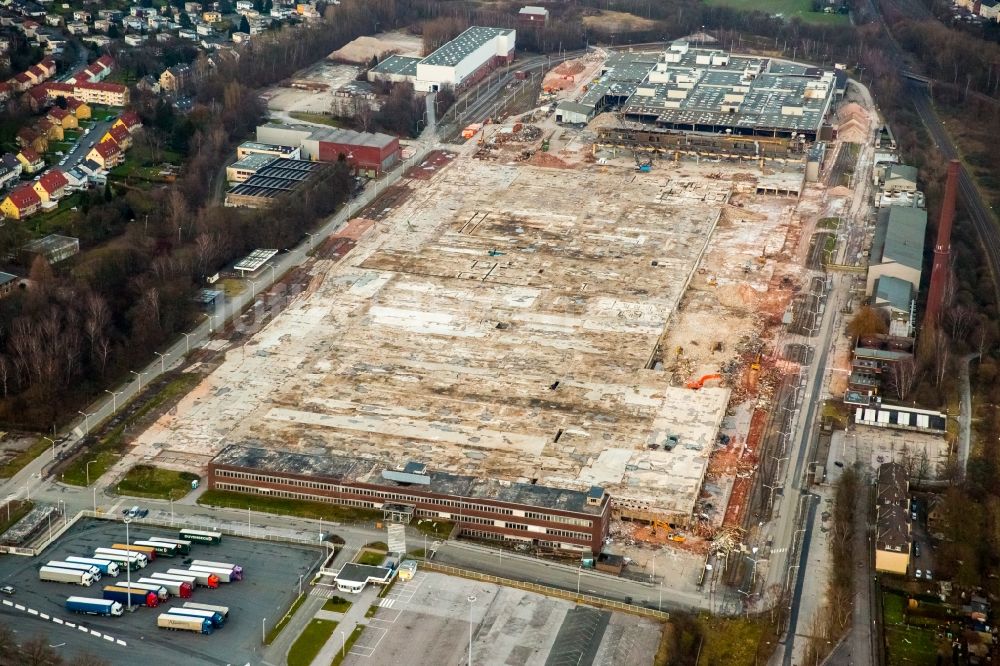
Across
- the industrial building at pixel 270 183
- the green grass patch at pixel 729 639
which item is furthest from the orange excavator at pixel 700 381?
the industrial building at pixel 270 183

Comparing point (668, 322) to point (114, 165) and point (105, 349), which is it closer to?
point (105, 349)

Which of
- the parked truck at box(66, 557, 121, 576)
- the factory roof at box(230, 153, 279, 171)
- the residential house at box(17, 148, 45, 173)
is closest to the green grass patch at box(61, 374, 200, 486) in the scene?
the parked truck at box(66, 557, 121, 576)

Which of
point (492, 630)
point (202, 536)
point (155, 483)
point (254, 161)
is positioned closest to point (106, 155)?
point (254, 161)

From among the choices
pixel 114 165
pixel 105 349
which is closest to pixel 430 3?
pixel 114 165

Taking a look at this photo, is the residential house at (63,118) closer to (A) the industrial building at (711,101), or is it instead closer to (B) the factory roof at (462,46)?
(B) the factory roof at (462,46)

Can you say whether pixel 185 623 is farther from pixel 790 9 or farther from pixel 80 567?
pixel 790 9

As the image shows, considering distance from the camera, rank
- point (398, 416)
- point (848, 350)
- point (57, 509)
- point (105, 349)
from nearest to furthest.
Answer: point (57, 509) < point (398, 416) < point (105, 349) < point (848, 350)
